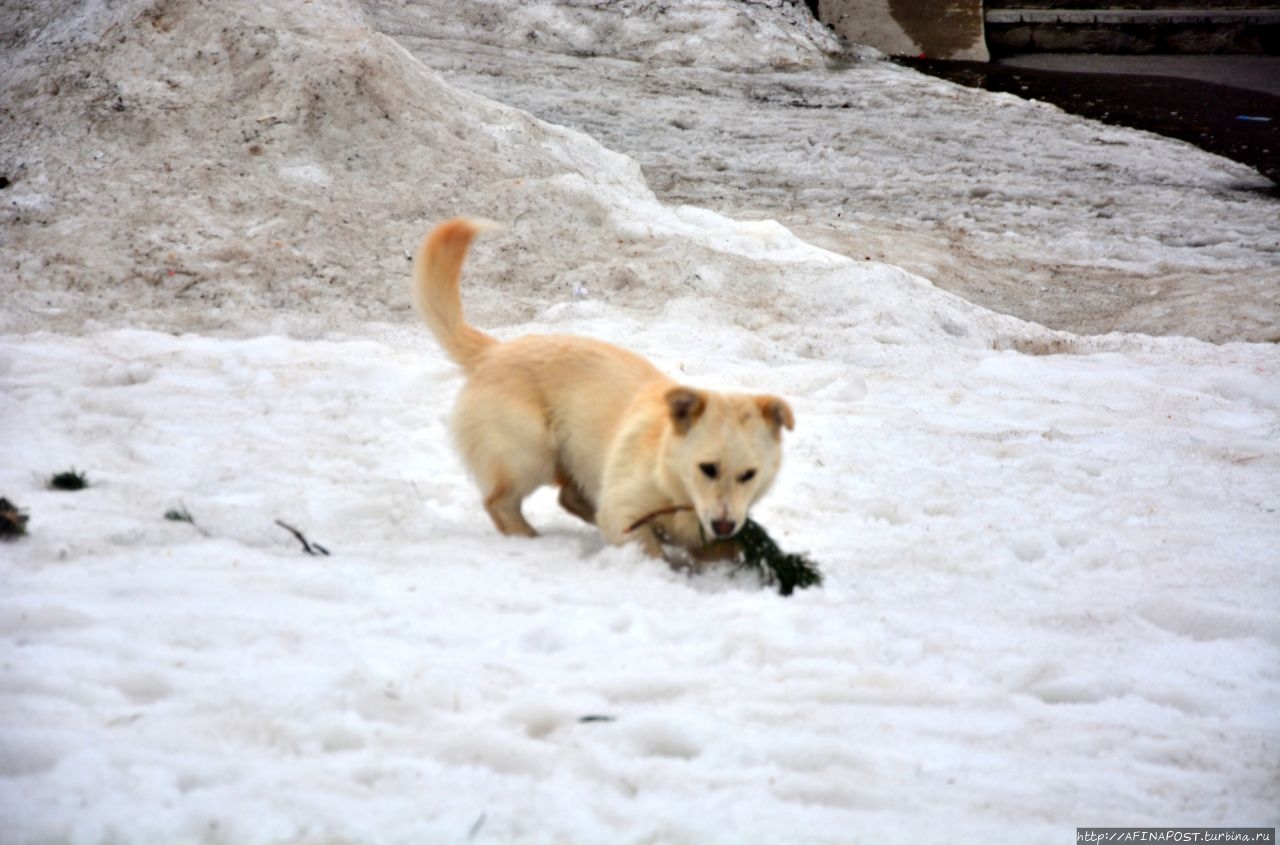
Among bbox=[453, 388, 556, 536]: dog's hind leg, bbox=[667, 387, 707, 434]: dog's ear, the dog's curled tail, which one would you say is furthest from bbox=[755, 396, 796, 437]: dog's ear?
the dog's curled tail

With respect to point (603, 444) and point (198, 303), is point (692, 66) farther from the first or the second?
point (603, 444)

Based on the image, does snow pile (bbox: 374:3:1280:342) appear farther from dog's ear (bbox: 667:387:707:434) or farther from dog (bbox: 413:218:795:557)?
dog's ear (bbox: 667:387:707:434)

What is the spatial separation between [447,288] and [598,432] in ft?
2.76

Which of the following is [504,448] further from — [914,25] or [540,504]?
[914,25]

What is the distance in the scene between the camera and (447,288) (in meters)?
4.48

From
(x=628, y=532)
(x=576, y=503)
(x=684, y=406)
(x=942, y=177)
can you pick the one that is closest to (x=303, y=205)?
(x=576, y=503)

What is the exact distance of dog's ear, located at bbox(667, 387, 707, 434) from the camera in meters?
3.78

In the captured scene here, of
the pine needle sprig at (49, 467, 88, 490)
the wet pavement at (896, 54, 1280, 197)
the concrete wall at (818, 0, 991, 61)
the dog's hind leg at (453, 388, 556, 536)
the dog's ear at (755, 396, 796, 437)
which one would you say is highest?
the concrete wall at (818, 0, 991, 61)

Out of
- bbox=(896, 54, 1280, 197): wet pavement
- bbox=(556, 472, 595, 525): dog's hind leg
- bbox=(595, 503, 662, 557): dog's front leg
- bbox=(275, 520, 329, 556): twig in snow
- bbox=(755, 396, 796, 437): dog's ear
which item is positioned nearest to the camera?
bbox=(275, 520, 329, 556): twig in snow

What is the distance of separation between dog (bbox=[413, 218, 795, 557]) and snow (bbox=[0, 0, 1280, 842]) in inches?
7.9

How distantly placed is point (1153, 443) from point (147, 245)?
588 cm

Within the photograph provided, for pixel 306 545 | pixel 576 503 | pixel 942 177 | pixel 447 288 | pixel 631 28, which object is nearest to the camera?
pixel 306 545

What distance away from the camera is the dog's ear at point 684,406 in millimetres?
3775

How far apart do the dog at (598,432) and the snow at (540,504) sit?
201 millimetres
